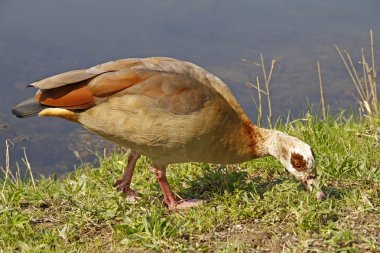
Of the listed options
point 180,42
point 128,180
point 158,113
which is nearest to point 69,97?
point 158,113

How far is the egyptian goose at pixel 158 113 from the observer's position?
538cm

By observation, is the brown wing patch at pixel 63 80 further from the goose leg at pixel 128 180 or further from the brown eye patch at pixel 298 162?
the brown eye patch at pixel 298 162

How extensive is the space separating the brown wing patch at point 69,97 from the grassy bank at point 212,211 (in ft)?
2.33

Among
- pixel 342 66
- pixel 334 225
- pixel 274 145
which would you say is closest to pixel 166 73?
pixel 274 145

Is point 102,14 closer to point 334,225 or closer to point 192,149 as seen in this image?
point 192,149

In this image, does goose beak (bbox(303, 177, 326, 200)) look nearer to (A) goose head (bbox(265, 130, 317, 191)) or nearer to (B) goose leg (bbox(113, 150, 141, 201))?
(A) goose head (bbox(265, 130, 317, 191))

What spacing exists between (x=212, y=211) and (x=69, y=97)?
1478 millimetres

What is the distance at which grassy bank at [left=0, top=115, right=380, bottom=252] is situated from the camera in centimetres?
473

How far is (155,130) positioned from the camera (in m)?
5.36

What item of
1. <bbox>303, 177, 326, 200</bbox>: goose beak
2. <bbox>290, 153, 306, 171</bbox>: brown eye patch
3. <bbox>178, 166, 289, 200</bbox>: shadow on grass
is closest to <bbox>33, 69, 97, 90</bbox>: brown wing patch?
<bbox>178, 166, 289, 200</bbox>: shadow on grass

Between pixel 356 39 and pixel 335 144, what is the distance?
21.6ft

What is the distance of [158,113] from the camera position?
5.37 metres

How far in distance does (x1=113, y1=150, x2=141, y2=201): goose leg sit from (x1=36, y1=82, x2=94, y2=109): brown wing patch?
778 millimetres

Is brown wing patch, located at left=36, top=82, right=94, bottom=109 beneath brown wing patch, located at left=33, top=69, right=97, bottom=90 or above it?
beneath
